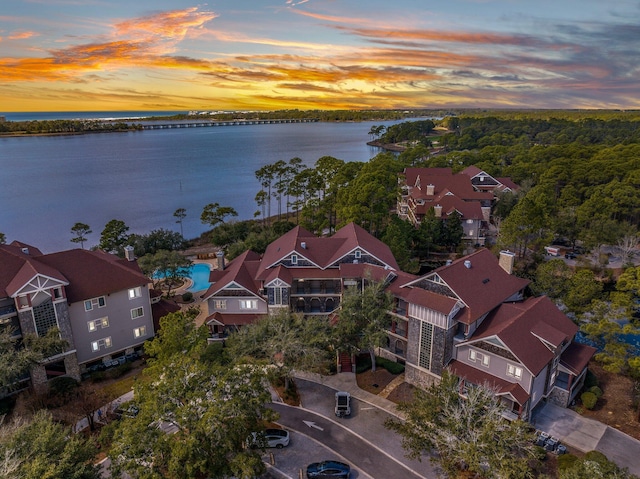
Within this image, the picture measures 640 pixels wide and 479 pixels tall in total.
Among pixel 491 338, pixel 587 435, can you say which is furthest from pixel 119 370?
pixel 587 435

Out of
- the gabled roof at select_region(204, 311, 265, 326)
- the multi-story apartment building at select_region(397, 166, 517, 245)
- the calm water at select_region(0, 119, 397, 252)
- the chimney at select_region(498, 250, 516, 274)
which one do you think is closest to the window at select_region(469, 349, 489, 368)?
the chimney at select_region(498, 250, 516, 274)

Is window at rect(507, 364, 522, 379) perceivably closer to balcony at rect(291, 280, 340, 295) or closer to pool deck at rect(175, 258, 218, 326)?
balcony at rect(291, 280, 340, 295)

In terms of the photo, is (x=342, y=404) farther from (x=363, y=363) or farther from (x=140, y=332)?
(x=140, y=332)

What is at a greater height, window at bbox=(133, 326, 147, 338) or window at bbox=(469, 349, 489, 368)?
window at bbox=(469, 349, 489, 368)

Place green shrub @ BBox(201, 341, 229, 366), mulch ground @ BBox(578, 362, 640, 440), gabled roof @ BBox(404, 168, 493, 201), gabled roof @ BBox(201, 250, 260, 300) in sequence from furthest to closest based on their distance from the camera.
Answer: gabled roof @ BBox(404, 168, 493, 201)
gabled roof @ BBox(201, 250, 260, 300)
green shrub @ BBox(201, 341, 229, 366)
mulch ground @ BBox(578, 362, 640, 440)

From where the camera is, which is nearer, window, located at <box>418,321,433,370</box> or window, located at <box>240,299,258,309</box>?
window, located at <box>418,321,433,370</box>

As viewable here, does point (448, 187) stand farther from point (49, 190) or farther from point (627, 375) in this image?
point (49, 190)

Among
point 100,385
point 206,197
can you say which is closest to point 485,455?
point 100,385
